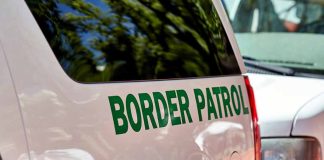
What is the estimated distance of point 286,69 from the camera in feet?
19.6

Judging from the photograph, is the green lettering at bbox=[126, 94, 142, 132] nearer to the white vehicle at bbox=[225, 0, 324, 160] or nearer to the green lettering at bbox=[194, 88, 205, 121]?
the green lettering at bbox=[194, 88, 205, 121]

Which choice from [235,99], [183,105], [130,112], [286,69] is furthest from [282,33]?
[130,112]

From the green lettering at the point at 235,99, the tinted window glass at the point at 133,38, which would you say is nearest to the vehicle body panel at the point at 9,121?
the tinted window glass at the point at 133,38

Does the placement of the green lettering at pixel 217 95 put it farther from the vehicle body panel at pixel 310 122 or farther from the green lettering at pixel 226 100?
the vehicle body panel at pixel 310 122

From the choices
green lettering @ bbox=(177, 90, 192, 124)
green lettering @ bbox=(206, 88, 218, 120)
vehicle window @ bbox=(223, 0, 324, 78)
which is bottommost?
vehicle window @ bbox=(223, 0, 324, 78)

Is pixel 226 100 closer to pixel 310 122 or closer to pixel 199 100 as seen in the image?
pixel 199 100

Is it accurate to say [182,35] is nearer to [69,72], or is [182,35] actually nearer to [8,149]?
[69,72]

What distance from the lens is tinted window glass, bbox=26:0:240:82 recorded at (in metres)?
2.63

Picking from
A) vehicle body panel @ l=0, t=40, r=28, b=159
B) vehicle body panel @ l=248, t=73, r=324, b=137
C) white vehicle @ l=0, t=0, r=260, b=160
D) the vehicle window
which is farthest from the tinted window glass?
the vehicle window

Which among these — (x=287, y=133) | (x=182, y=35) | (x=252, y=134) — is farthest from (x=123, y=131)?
(x=287, y=133)

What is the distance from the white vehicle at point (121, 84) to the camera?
2.36 meters

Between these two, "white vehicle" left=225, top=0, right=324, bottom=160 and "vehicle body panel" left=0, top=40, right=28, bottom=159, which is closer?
"vehicle body panel" left=0, top=40, right=28, bottom=159

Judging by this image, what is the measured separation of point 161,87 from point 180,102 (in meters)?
0.14

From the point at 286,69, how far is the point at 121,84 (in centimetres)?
339
